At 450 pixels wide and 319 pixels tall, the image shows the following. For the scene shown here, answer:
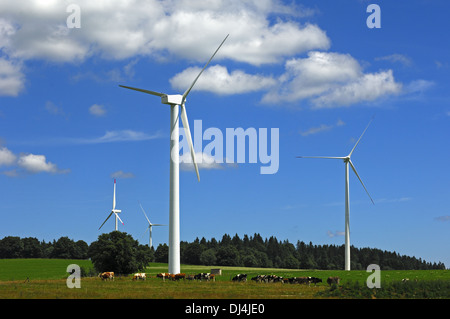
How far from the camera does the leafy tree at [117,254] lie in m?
76.6

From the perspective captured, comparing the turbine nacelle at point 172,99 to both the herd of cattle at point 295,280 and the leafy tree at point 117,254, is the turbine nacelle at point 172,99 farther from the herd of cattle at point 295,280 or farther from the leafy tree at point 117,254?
the herd of cattle at point 295,280

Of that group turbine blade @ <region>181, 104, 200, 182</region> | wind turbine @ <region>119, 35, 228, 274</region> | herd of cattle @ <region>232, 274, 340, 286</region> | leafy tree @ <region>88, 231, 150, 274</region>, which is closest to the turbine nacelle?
turbine blade @ <region>181, 104, 200, 182</region>

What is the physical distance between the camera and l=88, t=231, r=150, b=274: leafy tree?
76625 millimetres

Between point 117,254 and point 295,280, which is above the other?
point 117,254

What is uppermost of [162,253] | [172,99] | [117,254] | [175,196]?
[172,99]

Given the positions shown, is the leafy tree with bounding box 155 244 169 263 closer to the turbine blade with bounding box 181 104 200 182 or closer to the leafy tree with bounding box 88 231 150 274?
the leafy tree with bounding box 88 231 150 274

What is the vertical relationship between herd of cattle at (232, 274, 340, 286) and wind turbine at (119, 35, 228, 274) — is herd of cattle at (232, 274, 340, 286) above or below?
below

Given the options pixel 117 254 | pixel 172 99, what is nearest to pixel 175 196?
pixel 172 99

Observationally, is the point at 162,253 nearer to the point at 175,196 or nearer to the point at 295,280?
the point at 175,196

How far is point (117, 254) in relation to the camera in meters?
76.6
